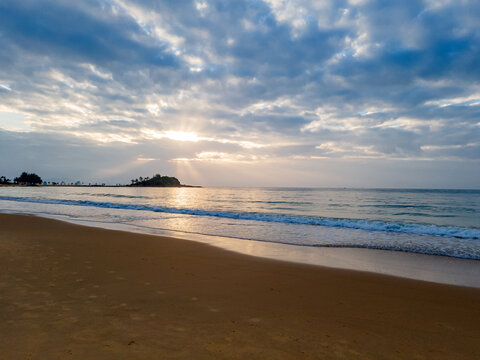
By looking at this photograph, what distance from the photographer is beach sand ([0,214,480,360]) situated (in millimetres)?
3191

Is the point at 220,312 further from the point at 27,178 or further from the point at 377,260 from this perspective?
the point at 27,178

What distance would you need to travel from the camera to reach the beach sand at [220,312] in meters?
3.19

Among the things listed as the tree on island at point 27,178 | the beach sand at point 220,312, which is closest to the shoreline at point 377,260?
the beach sand at point 220,312

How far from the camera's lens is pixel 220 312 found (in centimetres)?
424

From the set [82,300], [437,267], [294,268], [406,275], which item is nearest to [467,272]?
[437,267]

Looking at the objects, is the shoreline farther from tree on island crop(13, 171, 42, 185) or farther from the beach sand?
tree on island crop(13, 171, 42, 185)

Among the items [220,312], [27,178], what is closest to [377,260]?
[220,312]

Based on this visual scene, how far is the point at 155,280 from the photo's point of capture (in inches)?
230

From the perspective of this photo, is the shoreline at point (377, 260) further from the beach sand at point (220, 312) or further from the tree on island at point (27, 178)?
the tree on island at point (27, 178)

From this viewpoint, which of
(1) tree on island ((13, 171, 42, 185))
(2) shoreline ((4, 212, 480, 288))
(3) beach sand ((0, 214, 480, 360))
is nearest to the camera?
(3) beach sand ((0, 214, 480, 360))

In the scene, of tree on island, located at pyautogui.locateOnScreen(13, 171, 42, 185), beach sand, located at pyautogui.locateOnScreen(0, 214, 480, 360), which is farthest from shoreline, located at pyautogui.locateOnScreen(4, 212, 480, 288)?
tree on island, located at pyautogui.locateOnScreen(13, 171, 42, 185)

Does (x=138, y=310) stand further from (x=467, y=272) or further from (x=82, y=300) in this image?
(x=467, y=272)

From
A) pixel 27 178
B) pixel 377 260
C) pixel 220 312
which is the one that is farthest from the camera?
pixel 27 178

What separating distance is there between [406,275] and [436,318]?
9.71 ft
